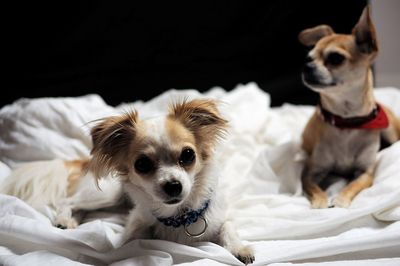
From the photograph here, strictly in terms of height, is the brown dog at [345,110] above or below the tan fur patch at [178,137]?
below

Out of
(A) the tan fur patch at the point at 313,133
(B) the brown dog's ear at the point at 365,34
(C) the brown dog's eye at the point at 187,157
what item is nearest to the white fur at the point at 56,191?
(C) the brown dog's eye at the point at 187,157

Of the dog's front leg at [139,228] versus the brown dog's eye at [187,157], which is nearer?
the brown dog's eye at [187,157]

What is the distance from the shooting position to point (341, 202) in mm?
1582

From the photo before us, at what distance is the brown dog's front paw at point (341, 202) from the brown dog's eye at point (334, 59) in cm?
58

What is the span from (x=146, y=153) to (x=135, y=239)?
1.02 ft

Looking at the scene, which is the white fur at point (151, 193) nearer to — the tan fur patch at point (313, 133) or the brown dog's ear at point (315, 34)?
the tan fur patch at point (313, 133)

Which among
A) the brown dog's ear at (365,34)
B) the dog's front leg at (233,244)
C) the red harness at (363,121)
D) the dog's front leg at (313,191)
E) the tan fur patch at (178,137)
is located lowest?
the dog's front leg at (313,191)

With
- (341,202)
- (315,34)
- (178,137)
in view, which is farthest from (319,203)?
(315,34)

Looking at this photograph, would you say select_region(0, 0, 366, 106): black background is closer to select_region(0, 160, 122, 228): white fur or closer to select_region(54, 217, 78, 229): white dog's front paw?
select_region(0, 160, 122, 228): white fur

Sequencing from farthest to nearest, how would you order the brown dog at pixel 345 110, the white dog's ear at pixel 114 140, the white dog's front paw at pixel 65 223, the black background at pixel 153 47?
the black background at pixel 153 47
the brown dog at pixel 345 110
the white dog's front paw at pixel 65 223
the white dog's ear at pixel 114 140

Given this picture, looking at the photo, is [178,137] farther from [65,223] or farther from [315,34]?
[315,34]

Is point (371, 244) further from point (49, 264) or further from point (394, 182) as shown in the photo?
point (49, 264)

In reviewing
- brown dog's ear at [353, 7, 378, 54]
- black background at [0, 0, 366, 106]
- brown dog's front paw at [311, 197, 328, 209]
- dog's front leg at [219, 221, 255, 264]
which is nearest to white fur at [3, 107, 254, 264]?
dog's front leg at [219, 221, 255, 264]

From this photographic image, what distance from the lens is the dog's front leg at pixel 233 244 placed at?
4.09 feet
